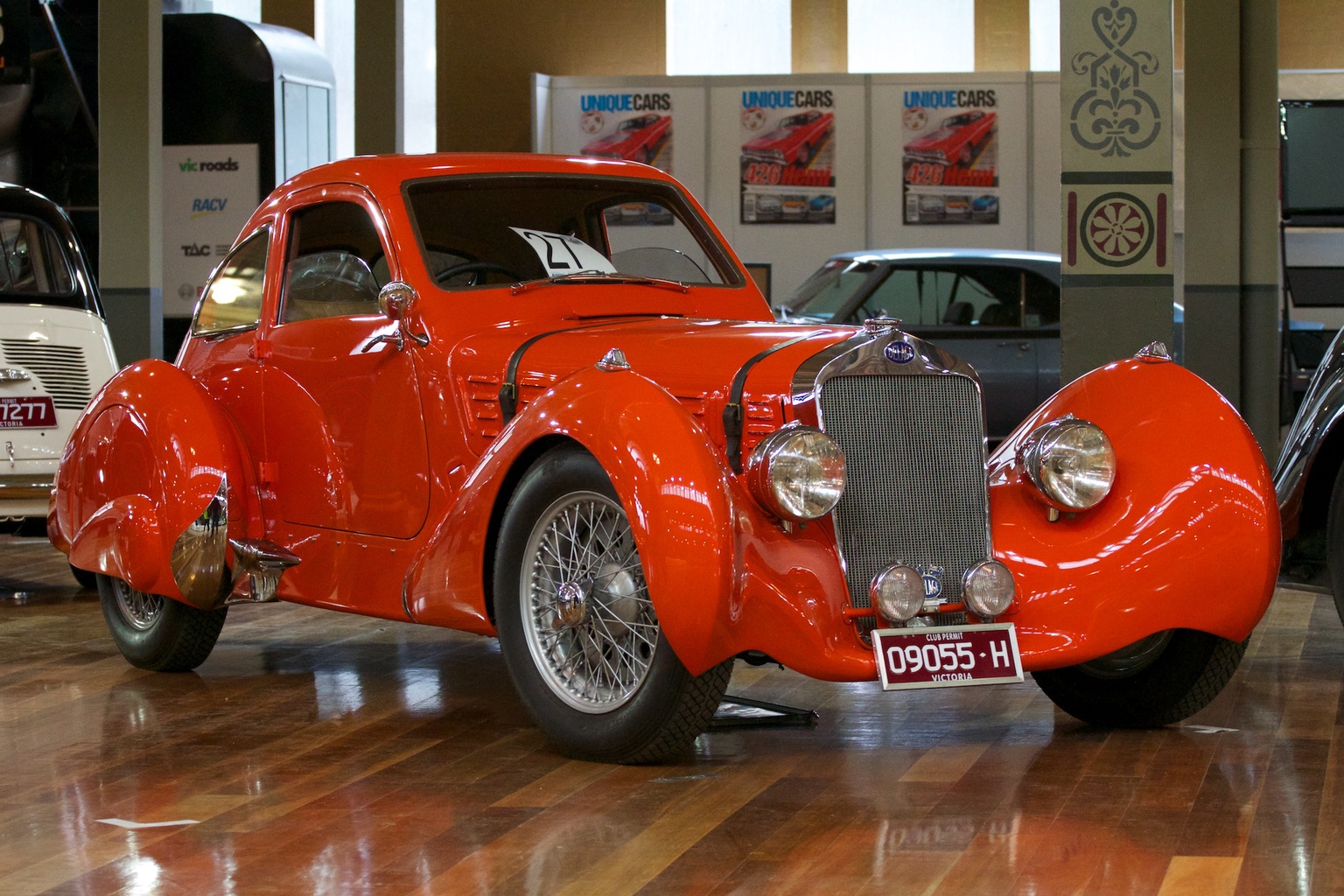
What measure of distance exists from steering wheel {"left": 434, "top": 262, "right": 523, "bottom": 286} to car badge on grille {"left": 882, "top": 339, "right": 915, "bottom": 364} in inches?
56.7

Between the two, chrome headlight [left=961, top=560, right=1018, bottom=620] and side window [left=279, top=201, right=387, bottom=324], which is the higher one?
side window [left=279, top=201, right=387, bottom=324]

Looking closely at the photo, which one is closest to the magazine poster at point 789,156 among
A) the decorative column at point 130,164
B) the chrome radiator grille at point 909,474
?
the decorative column at point 130,164

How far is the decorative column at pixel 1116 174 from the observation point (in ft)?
26.7

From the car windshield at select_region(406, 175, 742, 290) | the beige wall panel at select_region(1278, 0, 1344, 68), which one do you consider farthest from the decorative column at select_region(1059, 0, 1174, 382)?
the beige wall panel at select_region(1278, 0, 1344, 68)

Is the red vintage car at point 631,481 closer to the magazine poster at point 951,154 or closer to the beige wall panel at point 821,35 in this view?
the magazine poster at point 951,154

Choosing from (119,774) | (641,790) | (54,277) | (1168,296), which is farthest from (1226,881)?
(54,277)

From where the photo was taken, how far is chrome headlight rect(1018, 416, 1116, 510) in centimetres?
418

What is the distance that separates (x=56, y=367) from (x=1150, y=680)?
5491 millimetres

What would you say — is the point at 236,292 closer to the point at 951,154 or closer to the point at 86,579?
the point at 86,579

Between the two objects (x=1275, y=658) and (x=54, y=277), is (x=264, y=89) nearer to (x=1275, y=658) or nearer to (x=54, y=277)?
(x=54, y=277)

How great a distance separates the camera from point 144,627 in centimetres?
565

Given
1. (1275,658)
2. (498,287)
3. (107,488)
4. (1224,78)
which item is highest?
(1224,78)

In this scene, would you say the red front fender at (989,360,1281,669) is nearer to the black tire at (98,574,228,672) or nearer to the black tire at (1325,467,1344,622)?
the black tire at (1325,467,1344,622)

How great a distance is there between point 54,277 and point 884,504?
18.1 feet
